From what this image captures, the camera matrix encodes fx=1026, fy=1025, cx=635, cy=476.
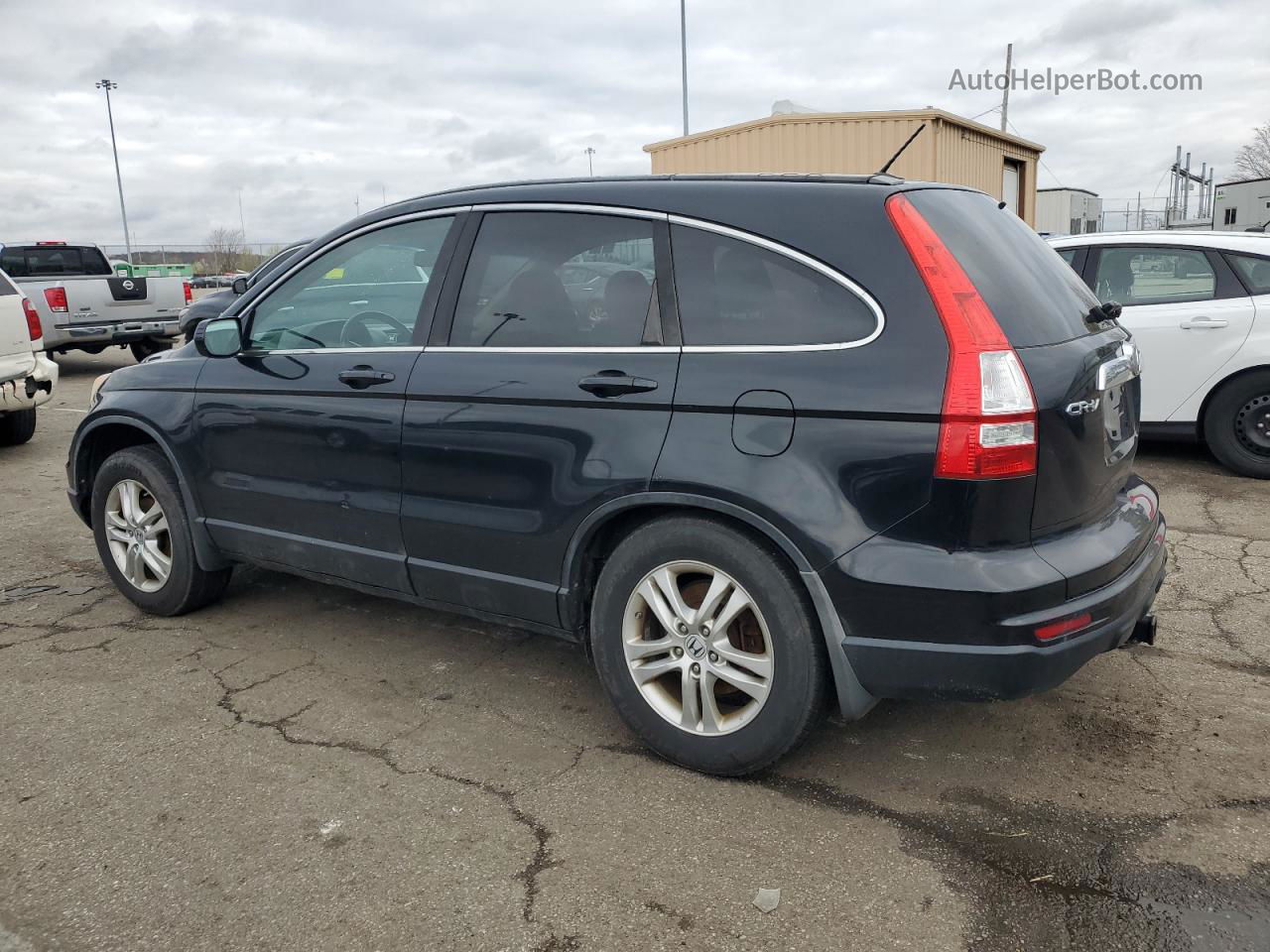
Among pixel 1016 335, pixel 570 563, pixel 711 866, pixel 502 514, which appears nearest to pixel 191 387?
pixel 502 514

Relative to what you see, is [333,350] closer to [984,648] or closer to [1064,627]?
[984,648]

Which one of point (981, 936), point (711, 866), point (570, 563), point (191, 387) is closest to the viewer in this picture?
point (981, 936)

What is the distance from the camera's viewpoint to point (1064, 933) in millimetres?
2305

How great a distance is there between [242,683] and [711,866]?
2024 millimetres

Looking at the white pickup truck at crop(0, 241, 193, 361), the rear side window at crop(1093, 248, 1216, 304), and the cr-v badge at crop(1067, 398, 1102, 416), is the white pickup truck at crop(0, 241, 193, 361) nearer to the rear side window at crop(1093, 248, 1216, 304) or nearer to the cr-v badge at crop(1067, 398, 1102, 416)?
the rear side window at crop(1093, 248, 1216, 304)

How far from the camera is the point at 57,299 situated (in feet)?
41.6

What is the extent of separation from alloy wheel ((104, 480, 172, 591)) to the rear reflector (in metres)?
3.45

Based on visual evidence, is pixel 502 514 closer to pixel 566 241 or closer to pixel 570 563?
pixel 570 563

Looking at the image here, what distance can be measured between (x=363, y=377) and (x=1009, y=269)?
210 centimetres

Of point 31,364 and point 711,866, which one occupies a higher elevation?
point 31,364

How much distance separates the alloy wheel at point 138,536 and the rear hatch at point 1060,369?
3.38 metres

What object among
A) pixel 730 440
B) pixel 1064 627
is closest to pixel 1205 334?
pixel 1064 627

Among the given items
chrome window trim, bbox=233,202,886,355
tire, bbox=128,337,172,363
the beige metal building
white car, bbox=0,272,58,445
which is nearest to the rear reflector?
chrome window trim, bbox=233,202,886,355

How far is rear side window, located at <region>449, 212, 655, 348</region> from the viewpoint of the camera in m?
3.05
